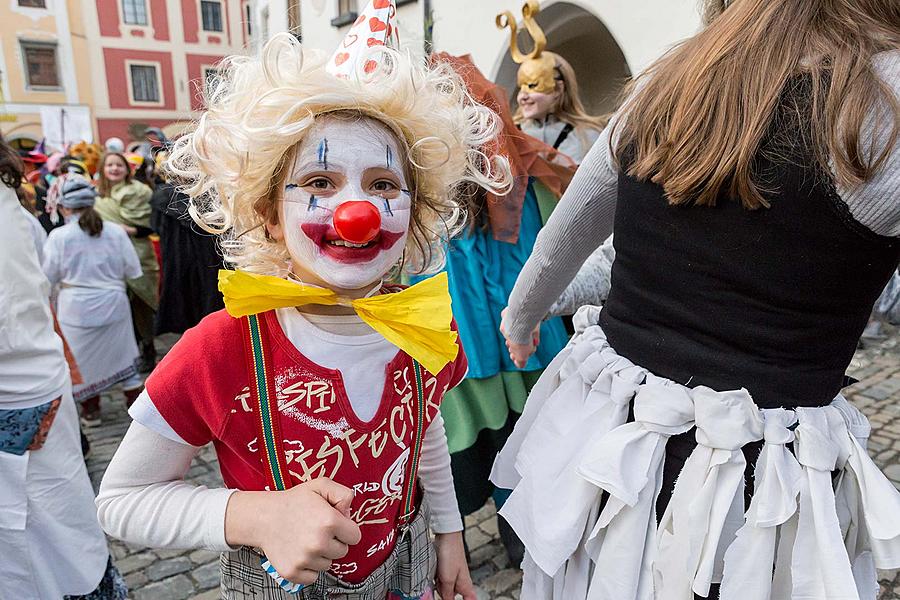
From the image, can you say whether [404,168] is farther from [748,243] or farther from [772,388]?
[772,388]

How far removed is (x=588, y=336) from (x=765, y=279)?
39 centimetres

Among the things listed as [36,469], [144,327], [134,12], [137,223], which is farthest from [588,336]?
[134,12]

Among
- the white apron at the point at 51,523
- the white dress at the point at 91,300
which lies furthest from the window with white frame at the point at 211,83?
the white dress at the point at 91,300

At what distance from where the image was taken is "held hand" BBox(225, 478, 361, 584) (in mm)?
869

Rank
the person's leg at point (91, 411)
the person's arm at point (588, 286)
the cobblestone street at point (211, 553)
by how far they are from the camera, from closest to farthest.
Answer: the person's arm at point (588, 286)
the cobblestone street at point (211, 553)
the person's leg at point (91, 411)

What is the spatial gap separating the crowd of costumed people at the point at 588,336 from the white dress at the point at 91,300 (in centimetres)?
335

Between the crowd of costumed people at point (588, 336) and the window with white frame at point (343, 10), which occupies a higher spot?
the window with white frame at point (343, 10)

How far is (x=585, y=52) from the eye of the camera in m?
8.69

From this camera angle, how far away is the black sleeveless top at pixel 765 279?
0.92 m

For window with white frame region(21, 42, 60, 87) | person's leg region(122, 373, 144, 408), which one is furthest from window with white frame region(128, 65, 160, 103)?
person's leg region(122, 373, 144, 408)

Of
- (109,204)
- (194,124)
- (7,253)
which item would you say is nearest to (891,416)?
(194,124)

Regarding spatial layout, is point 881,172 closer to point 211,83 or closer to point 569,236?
point 569,236

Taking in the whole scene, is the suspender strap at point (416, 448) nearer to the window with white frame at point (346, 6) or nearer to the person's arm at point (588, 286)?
the person's arm at point (588, 286)

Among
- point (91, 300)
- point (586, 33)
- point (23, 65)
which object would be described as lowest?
point (91, 300)
